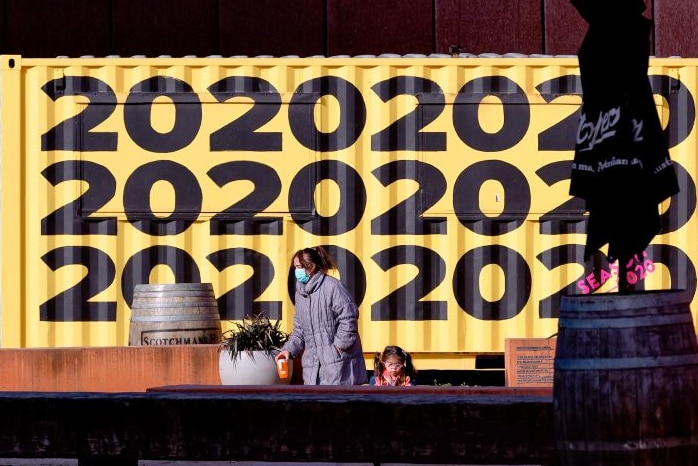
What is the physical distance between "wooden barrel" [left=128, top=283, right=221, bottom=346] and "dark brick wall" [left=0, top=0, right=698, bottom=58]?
16.6ft

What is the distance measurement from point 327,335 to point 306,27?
611cm

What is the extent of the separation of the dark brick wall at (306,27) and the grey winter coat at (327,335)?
18.9 feet

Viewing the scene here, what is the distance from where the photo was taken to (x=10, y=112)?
483 inches

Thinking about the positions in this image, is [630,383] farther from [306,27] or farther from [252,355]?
[306,27]

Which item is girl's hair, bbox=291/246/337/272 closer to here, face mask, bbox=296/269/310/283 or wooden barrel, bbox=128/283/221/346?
face mask, bbox=296/269/310/283

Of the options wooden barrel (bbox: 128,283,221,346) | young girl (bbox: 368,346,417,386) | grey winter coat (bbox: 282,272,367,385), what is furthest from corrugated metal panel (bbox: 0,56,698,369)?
grey winter coat (bbox: 282,272,367,385)

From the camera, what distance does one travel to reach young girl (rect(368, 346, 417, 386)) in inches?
431

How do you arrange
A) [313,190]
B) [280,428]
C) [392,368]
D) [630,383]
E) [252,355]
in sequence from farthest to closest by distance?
[313,190], [252,355], [392,368], [280,428], [630,383]

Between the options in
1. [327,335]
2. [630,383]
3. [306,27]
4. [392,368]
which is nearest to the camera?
[630,383]

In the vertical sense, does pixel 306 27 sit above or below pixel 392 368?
above

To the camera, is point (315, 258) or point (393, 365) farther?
point (393, 365)

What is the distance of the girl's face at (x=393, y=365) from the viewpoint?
1093 cm

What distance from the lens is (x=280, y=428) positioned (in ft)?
23.5

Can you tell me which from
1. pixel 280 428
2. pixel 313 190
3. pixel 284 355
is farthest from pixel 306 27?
pixel 280 428
